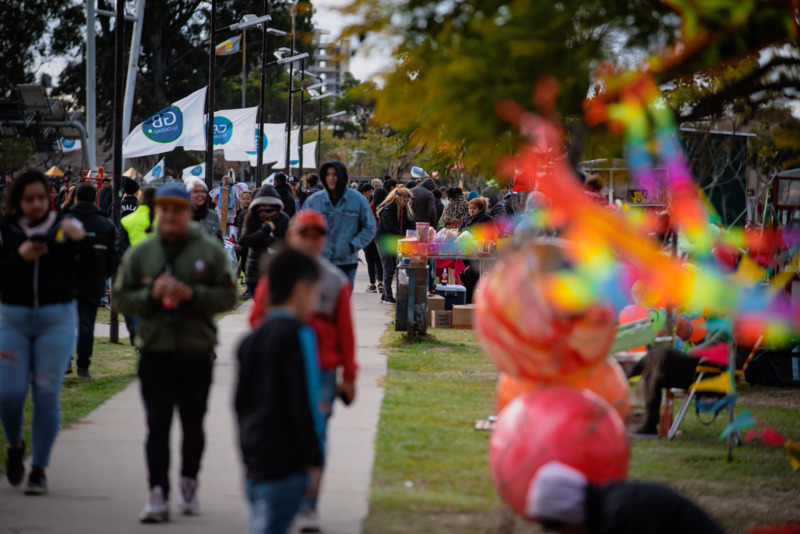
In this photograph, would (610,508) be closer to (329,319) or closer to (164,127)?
(329,319)

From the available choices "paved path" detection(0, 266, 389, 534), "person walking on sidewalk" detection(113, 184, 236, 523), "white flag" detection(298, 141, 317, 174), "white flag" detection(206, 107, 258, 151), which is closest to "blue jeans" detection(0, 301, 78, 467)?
"paved path" detection(0, 266, 389, 534)

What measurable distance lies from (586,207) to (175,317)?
2.94 metres

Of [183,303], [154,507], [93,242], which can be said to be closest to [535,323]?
[183,303]

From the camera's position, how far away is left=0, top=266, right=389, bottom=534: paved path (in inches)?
233

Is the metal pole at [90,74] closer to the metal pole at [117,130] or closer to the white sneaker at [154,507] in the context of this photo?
the metal pole at [117,130]

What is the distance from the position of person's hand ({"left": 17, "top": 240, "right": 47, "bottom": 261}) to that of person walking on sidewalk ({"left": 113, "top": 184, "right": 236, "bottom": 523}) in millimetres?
681

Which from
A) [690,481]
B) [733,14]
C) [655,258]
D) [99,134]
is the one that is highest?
[99,134]

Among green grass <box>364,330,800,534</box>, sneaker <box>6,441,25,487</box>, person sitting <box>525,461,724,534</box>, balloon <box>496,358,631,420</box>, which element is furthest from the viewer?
sneaker <box>6,441,25,487</box>

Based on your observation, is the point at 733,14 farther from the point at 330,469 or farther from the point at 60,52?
the point at 60,52

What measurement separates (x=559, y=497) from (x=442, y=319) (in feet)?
39.0

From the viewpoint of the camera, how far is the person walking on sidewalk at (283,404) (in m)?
4.29

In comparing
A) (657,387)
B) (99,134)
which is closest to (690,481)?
(657,387)

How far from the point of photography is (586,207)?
365 centimetres

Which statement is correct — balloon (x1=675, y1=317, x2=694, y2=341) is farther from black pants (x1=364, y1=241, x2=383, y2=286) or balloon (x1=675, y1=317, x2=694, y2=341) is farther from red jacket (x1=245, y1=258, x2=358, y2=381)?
black pants (x1=364, y1=241, x2=383, y2=286)
